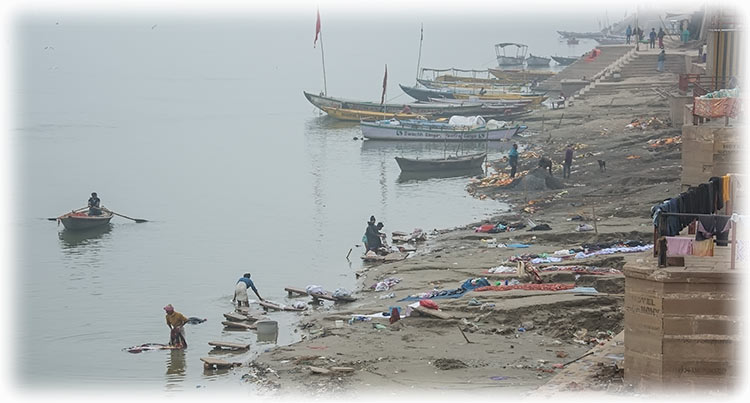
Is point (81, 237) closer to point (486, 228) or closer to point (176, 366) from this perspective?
point (486, 228)

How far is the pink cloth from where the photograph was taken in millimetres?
12633

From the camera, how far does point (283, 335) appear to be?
20797 mm

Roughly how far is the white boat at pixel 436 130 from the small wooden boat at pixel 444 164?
8798 mm

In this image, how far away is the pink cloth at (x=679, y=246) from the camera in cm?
1263

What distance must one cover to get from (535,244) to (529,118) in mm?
34894

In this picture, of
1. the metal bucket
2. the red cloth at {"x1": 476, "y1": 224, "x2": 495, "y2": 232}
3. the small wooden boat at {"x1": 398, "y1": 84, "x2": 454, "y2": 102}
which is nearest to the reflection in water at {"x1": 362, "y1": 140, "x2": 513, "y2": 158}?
the small wooden boat at {"x1": 398, "y1": 84, "x2": 454, "y2": 102}

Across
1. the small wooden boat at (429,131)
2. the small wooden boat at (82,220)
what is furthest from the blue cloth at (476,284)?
the small wooden boat at (429,131)

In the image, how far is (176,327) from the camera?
20.2 m

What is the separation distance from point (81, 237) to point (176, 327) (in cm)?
1411

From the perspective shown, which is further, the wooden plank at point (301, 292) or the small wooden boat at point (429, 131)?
the small wooden boat at point (429, 131)

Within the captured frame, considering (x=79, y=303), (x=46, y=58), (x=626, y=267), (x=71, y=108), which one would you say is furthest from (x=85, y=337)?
(x=46, y=58)

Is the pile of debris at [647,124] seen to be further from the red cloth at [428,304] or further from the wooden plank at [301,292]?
the red cloth at [428,304]

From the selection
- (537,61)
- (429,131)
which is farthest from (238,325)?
(537,61)

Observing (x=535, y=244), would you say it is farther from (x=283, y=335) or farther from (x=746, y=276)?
(x=746, y=276)
